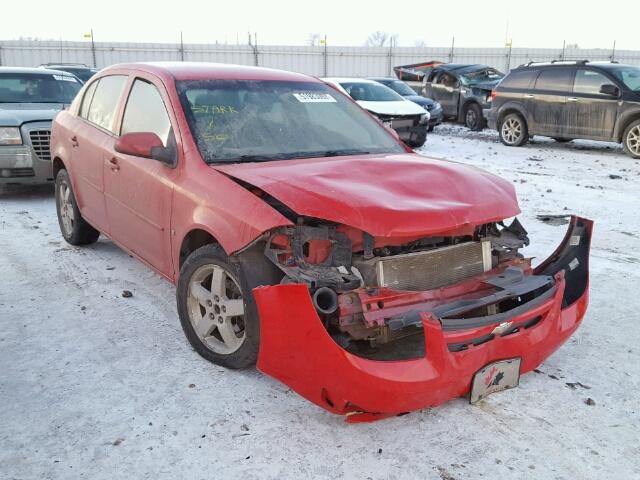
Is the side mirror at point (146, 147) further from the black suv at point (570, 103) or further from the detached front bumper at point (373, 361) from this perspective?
the black suv at point (570, 103)

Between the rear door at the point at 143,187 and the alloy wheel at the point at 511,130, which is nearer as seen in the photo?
the rear door at the point at 143,187

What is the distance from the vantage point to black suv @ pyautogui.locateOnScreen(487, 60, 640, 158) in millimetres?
11180

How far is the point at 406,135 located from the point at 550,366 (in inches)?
379

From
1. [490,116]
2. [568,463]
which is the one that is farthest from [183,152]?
[490,116]

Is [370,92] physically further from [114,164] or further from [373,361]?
[373,361]

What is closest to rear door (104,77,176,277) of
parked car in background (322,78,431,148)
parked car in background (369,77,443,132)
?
parked car in background (322,78,431,148)

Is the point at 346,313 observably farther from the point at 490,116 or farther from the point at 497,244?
the point at 490,116

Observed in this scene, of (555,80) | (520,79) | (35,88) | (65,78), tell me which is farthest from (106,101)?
(520,79)

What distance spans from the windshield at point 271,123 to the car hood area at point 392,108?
27.0 ft

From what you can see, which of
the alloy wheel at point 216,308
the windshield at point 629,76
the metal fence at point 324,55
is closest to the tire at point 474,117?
the windshield at point 629,76

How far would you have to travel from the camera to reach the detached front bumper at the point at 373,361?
2590mm

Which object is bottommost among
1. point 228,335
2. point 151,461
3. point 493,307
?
point 151,461

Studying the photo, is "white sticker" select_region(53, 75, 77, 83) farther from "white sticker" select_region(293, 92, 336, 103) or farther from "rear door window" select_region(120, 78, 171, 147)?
"white sticker" select_region(293, 92, 336, 103)

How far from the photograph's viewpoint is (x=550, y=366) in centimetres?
346
